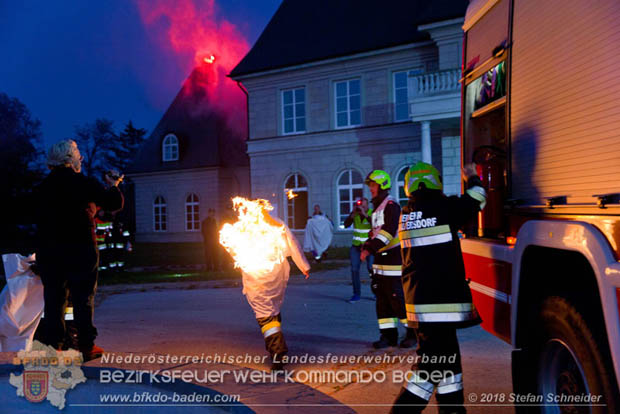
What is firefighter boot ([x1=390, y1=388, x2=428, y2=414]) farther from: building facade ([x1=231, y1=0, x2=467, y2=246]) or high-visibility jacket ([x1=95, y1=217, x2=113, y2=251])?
building facade ([x1=231, y1=0, x2=467, y2=246])

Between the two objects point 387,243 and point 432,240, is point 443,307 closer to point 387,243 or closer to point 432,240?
point 432,240

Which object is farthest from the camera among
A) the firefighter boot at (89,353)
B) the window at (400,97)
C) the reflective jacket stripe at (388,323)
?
the window at (400,97)

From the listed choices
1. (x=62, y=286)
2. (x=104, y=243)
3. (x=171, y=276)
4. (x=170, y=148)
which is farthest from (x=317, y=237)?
(x=170, y=148)

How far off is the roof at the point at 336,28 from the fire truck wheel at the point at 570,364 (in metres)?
21.8

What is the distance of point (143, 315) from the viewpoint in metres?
9.46

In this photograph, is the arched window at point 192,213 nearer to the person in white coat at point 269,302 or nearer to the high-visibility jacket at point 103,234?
the high-visibility jacket at point 103,234

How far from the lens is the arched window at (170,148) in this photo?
129ft

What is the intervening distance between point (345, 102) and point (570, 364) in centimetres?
2546

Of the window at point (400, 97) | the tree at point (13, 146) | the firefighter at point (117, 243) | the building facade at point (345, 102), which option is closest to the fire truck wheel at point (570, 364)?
the tree at point (13, 146)

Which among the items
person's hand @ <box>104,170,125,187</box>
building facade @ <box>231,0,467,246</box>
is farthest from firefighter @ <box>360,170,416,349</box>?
building facade @ <box>231,0,467,246</box>

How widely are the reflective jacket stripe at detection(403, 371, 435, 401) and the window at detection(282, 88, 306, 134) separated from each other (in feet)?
84.2

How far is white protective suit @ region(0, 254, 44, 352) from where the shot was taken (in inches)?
235

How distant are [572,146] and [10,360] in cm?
523

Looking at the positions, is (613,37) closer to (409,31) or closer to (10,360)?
(10,360)
